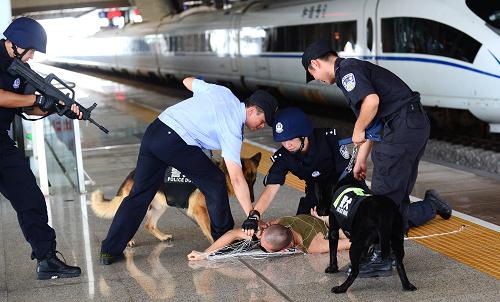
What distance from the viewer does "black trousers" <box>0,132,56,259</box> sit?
5.71 metres

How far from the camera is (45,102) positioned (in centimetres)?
570

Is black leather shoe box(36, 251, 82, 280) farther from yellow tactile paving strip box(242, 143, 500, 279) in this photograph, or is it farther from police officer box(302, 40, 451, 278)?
yellow tactile paving strip box(242, 143, 500, 279)

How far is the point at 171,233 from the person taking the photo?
7.11 m

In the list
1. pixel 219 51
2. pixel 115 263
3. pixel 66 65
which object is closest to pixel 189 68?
pixel 219 51

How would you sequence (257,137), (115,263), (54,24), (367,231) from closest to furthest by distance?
(367,231) < (115,263) < (257,137) < (54,24)

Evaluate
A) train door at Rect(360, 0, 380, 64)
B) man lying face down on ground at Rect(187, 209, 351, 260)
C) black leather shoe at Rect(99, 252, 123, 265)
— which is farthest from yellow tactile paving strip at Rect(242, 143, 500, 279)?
train door at Rect(360, 0, 380, 64)

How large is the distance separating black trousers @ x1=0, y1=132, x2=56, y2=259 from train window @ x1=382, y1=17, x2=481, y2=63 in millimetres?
7441

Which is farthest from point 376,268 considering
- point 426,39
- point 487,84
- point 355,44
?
point 355,44

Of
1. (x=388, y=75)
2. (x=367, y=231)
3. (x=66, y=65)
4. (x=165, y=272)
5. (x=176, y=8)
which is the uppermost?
(x=388, y=75)

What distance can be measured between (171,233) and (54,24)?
6731cm

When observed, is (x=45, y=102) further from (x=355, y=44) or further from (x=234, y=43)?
(x=234, y=43)

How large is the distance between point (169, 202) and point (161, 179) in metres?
0.38

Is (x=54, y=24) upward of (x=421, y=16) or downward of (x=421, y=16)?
downward

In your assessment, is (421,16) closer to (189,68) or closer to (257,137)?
(257,137)
